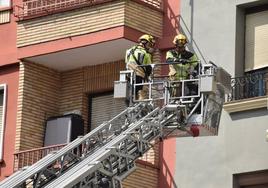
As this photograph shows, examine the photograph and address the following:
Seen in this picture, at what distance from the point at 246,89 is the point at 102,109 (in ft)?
13.8

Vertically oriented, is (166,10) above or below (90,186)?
above

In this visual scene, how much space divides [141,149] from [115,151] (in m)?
0.91

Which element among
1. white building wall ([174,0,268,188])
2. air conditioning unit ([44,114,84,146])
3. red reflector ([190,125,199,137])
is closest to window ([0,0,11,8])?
air conditioning unit ([44,114,84,146])

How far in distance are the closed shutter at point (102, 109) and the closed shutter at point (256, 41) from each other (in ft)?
11.8

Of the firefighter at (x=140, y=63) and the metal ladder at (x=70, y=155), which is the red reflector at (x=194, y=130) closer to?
the metal ladder at (x=70, y=155)

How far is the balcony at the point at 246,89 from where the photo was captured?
91.9 ft

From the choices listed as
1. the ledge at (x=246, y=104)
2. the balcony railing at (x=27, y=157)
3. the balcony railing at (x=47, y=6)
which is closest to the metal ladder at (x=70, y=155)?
the ledge at (x=246, y=104)

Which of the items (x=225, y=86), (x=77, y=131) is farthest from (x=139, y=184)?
(x=225, y=86)

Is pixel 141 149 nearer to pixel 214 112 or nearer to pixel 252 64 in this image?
pixel 214 112

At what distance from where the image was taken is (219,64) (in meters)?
28.6

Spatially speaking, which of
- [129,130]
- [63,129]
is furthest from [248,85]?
[129,130]

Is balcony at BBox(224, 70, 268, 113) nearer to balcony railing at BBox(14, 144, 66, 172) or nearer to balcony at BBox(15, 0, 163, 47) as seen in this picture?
balcony at BBox(15, 0, 163, 47)

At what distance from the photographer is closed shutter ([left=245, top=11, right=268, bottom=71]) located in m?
28.5

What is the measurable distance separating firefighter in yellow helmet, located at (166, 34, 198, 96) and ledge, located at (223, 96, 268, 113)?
259 cm
